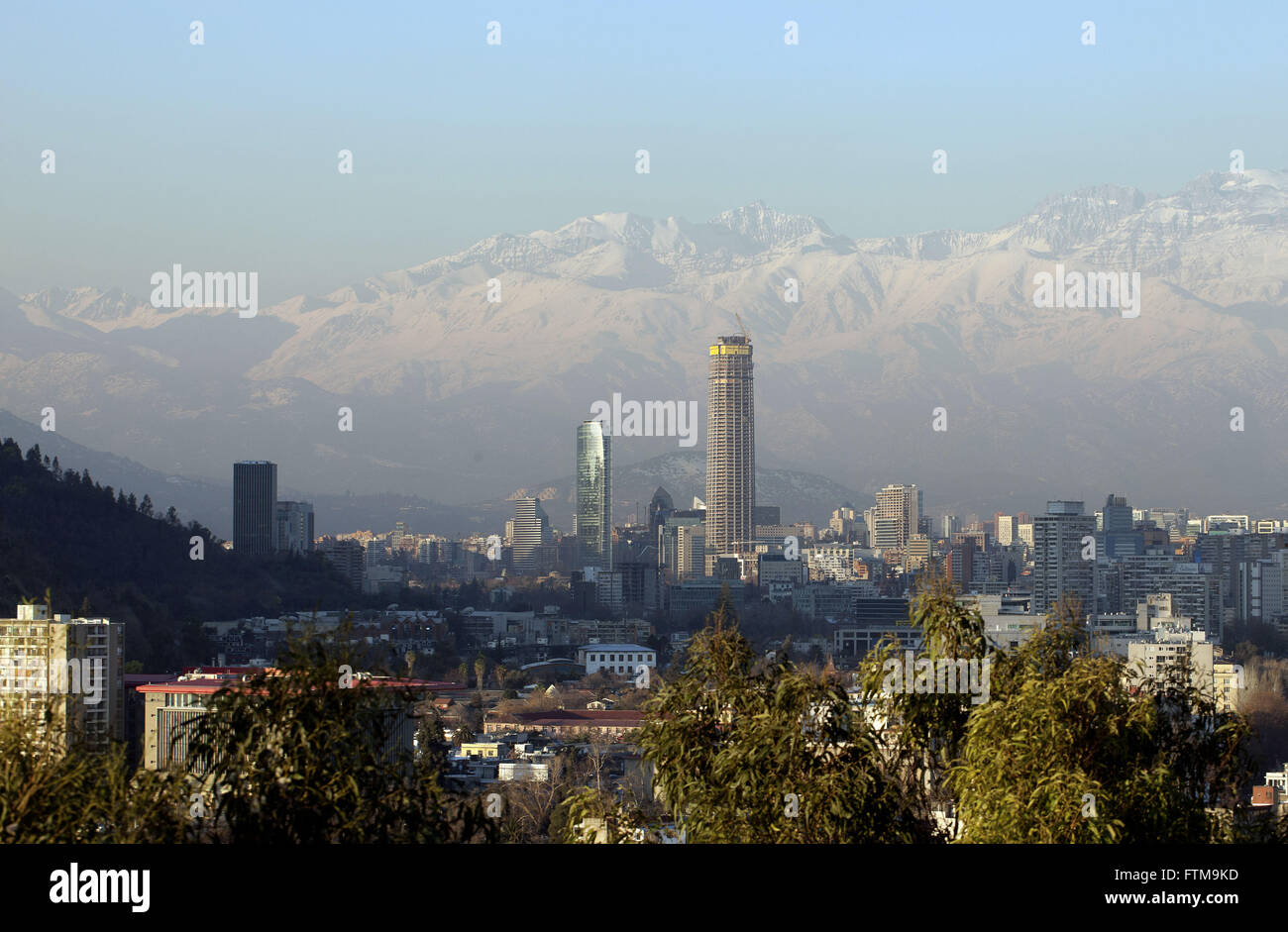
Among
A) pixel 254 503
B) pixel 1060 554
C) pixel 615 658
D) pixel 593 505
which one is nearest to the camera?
pixel 615 658

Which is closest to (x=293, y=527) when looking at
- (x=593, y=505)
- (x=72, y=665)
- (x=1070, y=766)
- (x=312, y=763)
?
(x=593, y=505)

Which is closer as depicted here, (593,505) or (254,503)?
(254,503)

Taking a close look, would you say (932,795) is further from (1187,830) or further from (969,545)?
(969,545)

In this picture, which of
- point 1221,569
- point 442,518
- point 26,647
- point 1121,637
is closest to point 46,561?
point 26,647

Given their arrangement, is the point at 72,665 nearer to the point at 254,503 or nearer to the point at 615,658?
the point at 615,658

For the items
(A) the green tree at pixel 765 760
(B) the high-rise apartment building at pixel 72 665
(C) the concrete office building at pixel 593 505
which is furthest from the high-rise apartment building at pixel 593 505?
(A) the green tree at pixel 765 760

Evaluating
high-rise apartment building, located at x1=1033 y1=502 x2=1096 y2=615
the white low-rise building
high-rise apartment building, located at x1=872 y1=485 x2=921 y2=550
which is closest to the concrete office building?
high-rise apartment building, located at x1=872 y1=485 x2=921 y2=550

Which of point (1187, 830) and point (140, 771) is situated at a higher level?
point (140, 771)
